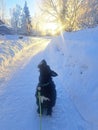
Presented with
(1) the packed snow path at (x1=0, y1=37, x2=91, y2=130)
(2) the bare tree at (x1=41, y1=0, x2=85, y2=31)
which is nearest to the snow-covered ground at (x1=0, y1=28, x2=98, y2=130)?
(1) the packed snow path at (x1=0, y1=37, x2=91, y2=130)

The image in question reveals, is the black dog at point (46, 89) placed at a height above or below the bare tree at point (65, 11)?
below

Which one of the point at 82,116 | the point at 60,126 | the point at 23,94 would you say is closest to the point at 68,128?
the point at 60,126

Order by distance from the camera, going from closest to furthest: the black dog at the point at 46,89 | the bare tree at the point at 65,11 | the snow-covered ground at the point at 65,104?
the snow-covered ground at the point at 65,104
the black dog at the point at 46,89
the bare tree at the point at 65,11

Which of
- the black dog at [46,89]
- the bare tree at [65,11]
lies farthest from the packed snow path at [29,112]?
the bare tree at [65,11]

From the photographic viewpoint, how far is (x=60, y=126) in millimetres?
6324

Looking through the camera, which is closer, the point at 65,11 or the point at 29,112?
the point at 29,112

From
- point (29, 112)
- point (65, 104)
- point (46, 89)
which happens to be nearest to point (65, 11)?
point (65, 104)

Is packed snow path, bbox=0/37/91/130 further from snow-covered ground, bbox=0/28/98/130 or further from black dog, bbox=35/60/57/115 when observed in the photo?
black dog, bbox=35/60/57/115

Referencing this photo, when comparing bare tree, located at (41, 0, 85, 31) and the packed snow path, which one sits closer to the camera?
the packed snow path

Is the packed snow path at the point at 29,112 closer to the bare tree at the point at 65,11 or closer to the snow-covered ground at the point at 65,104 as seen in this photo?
the snow-covered ground at the point at 65,104

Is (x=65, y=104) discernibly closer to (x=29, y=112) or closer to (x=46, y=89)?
(x=29, y=112)

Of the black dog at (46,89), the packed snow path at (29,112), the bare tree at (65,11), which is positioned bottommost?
the packed snow path at (29,112)

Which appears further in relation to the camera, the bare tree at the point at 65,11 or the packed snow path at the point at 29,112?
the bare tree at the point at 65,11

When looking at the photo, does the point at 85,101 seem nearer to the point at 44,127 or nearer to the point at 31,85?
the point at 44,127
